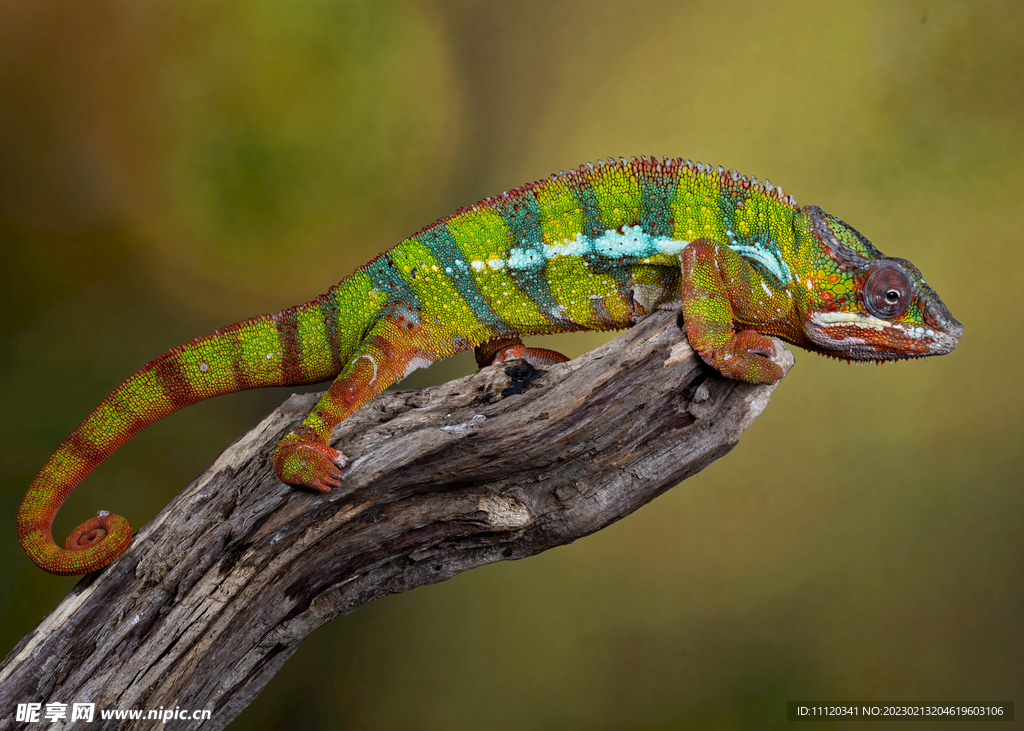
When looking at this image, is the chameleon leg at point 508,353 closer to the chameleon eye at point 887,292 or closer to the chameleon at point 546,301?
the chameleon at point 546,301

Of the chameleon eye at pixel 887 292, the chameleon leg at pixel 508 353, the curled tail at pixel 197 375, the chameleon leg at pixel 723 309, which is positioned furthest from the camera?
the chameleon leg at pixel 508 353

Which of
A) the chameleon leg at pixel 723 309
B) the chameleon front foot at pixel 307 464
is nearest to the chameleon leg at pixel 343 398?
the chameleon front foot at pixel 307 464

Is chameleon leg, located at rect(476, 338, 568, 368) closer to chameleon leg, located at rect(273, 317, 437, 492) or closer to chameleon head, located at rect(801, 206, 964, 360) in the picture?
chameleon leg, located at rect(273, 317, 437, 492)

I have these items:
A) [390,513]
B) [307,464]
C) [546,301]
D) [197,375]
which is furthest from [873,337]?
[197,375]

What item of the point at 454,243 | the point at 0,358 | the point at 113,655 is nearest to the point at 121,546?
the point at 113,655

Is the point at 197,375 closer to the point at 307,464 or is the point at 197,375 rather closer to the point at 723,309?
the point at 307,464

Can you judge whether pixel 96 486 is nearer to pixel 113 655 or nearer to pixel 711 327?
pixel 113 655

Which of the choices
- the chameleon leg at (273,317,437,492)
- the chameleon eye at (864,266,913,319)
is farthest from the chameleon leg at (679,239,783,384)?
the chameleon leg at (273,317,437,492)
